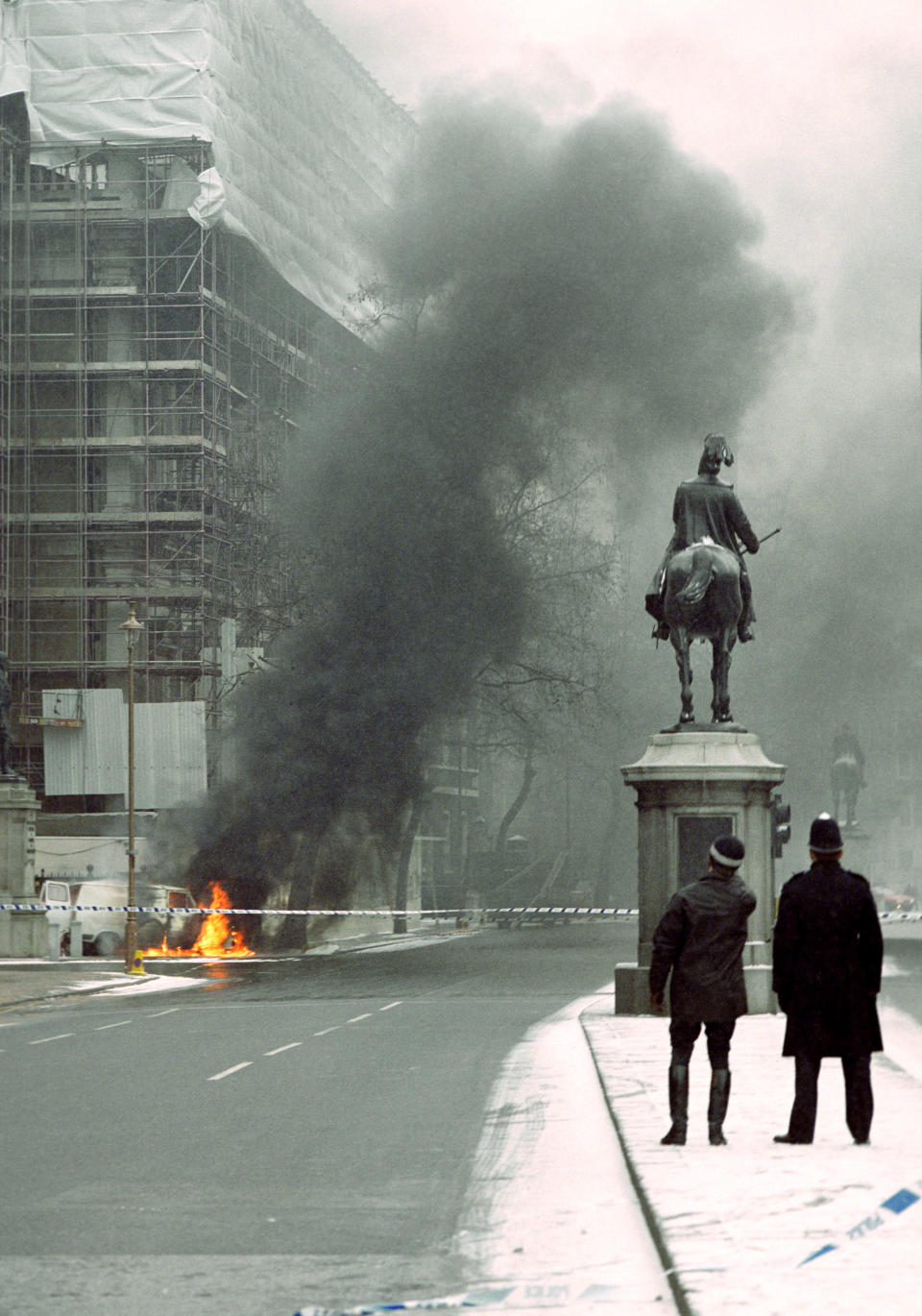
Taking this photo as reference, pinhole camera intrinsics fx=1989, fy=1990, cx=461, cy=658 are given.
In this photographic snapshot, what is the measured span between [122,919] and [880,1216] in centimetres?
3598

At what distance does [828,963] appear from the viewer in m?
9.02

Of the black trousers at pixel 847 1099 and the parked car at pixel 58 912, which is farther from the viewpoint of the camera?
the parked car at pixel 58 912

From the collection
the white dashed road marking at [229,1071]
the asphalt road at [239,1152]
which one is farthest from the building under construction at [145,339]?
the white dashed road marking at [229,1071]

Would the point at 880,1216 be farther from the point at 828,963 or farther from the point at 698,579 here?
the point at 698,579

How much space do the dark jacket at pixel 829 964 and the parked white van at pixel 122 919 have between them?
32.8 meters

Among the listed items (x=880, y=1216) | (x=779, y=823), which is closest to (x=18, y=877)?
(x=779, y=823)

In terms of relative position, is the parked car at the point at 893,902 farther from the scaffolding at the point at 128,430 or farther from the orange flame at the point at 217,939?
the orange flame at the point at 217,939

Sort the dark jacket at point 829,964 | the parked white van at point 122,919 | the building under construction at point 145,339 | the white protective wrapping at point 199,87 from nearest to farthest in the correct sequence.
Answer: the dark jacket at point 829,964 → the parked white van at point 122,919 → the white protective wrapping at point 199,87 → the building under construction at point 145,339

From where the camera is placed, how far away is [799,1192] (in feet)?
26.5

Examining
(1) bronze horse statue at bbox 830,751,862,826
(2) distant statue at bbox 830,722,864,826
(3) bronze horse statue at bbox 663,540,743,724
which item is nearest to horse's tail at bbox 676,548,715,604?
(3) bronze horse statue at bbox 663,540,743,724

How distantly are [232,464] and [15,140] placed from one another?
35.5 feet

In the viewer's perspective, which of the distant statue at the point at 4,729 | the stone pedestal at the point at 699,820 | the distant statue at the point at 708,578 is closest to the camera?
the stone pedestal at the point at 699,820

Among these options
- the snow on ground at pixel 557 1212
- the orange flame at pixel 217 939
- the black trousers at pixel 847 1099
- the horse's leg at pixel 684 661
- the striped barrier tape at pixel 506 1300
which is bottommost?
the orange flame at pixel 217 939

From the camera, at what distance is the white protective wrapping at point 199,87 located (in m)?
54.2
